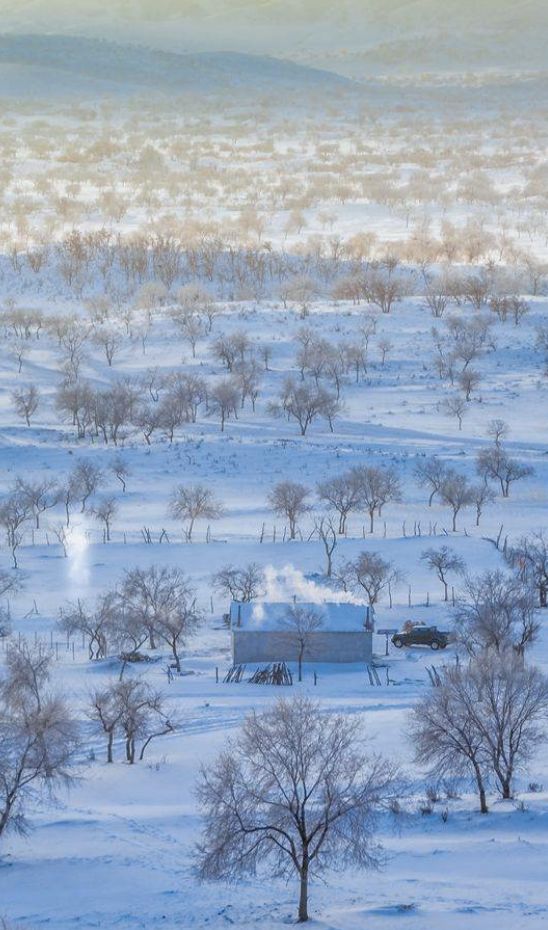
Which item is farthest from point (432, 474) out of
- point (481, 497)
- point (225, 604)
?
point (225, 604)

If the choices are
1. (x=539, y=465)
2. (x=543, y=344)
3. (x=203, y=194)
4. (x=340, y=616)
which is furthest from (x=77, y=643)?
(x=203, y=194)

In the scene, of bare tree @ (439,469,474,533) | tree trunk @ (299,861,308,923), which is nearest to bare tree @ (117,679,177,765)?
tree trunk @ (299,861,308,923)

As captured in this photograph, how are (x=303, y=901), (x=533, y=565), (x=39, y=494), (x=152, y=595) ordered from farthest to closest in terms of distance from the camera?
(x=39, y=494) → (x=533, y=565) → (x=152, y=595) → (x=303, y=901)

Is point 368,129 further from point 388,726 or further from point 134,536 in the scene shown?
point 388,726

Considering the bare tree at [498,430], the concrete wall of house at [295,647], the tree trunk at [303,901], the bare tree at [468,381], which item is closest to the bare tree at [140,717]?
the concrete wall of house at [295,647]

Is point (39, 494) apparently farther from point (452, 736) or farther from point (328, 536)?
point (452, 736)

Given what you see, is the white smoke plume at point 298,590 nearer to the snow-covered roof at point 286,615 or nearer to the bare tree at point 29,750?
the snow-covered roof at point 286,615
